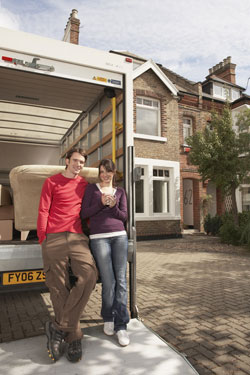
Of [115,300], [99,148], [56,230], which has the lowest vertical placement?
[115,300]

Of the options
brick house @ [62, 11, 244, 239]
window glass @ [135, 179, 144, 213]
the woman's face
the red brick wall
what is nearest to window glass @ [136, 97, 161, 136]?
brick house @ [62, 11, 244, 239]

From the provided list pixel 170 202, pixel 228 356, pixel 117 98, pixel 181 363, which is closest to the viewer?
pixel 181 363

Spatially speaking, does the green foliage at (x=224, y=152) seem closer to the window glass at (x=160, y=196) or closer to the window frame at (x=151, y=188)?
the window frame at (x=151, y=188)

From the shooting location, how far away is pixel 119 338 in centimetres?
272

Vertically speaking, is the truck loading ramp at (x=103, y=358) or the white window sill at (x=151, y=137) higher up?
the white window sill at (x=151, y=137)

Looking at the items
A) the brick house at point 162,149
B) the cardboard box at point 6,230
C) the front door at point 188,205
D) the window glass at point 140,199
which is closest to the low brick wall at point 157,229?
the brick house at point 162,149

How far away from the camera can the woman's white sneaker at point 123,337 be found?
8.78ft

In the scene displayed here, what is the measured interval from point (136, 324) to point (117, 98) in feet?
8.99

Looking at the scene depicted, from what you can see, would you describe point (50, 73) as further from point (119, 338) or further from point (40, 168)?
point (119, 338)

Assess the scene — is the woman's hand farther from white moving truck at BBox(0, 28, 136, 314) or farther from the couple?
white moving truck at BBox(0, 28, 136, 314)

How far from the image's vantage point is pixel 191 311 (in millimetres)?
3852

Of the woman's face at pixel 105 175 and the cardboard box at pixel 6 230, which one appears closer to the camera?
the woman's face at pixel 105 175

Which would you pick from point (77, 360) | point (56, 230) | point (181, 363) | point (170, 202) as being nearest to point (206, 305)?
point (181, 363)

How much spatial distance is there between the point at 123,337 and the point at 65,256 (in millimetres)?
959
